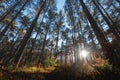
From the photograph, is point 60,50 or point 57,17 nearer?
point 57,17

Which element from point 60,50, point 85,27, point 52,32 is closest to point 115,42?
point 85,27

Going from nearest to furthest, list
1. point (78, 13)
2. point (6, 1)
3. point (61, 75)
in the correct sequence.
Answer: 1. point (61, 75)
2. point (6, 1)
3. point (78, 13)

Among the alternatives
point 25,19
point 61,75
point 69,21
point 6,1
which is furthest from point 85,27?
point 61,75

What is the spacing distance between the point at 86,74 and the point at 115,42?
9.77 metres

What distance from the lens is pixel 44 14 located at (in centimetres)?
2739

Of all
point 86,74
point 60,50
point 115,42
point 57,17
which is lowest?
point 86,74

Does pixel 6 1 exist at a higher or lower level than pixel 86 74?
higher

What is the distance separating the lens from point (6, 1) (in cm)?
2138

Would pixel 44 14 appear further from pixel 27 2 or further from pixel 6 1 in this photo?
pixel 6 1

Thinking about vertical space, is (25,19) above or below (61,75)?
above

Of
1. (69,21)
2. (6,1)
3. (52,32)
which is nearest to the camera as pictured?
(6,1)

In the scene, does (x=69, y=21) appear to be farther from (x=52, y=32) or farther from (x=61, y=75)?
(x=61, y=75)

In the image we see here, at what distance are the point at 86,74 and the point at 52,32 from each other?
83.7ft

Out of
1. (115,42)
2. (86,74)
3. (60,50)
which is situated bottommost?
(86,74)
